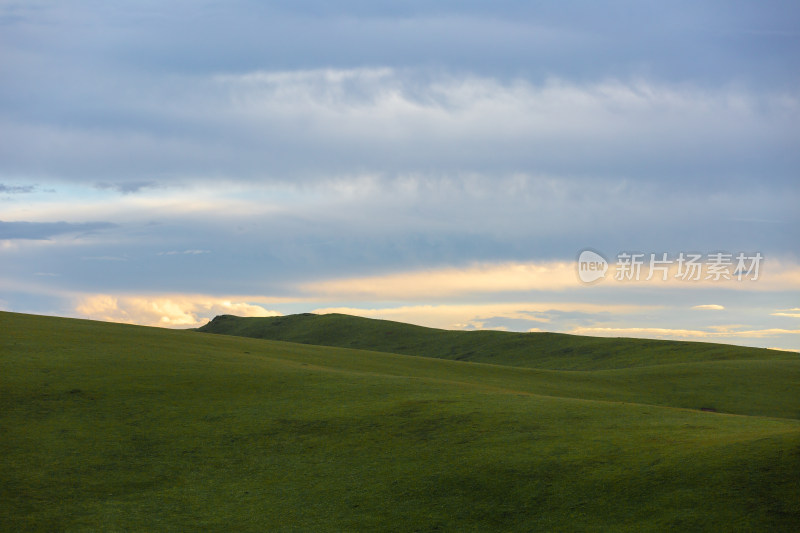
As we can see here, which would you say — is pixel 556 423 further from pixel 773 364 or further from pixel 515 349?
pixel 515 349

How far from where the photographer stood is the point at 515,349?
113188 mm

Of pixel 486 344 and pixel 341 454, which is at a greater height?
pixel 486 344

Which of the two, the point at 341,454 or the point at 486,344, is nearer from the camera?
the point at 341,454

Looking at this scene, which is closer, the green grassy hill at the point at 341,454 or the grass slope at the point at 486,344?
the green grassy hill at the point at 341,454

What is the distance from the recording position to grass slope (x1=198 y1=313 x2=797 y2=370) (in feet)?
291

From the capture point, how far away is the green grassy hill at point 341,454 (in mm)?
22703

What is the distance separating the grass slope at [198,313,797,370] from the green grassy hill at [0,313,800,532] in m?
52.3

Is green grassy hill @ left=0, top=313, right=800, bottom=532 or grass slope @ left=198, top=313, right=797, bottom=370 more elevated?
grass slope @ left=198, top=313, right=797, bottom=370

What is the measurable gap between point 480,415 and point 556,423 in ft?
12.3

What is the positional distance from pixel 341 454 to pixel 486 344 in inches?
3579

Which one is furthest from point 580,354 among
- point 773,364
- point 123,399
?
point 123,399

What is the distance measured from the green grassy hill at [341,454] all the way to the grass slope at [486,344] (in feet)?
172

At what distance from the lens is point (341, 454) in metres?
30.6

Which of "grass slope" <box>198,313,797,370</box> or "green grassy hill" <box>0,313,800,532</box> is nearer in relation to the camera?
"green grassy hill" <box>0,313,800,532</box>
